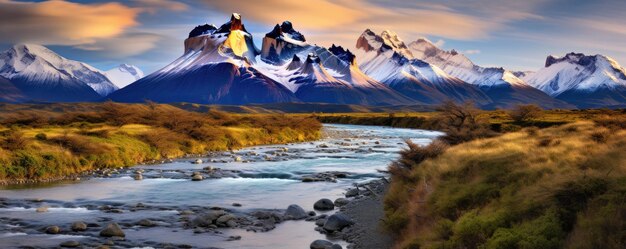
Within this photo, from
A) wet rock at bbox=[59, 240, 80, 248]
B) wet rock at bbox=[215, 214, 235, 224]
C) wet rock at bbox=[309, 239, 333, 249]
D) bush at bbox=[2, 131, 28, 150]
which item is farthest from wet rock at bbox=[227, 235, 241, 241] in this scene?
bush at bbox=[2, 131, 28, 150]

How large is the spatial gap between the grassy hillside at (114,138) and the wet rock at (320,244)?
23217 mm

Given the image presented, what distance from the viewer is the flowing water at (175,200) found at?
64.4ft

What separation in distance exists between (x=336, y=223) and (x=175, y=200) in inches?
408

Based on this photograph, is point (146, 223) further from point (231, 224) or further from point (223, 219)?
point (231, 224)

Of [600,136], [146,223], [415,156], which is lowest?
[146,223]

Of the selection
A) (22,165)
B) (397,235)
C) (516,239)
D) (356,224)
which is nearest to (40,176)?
(22,165)

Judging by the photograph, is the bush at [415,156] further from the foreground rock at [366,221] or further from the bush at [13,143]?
the bush at [13,143]

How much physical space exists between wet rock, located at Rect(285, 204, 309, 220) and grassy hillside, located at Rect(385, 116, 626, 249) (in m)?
3.68

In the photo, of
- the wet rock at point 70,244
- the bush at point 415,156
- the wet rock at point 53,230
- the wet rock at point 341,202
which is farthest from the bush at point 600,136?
the wet rock at point 53,230

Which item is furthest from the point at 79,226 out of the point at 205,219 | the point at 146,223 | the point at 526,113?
the point at 526,113

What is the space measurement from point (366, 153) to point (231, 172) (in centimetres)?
2137

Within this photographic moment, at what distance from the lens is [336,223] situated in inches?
843

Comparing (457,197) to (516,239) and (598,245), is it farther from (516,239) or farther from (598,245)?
(598,245)

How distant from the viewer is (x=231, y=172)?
40.5m
